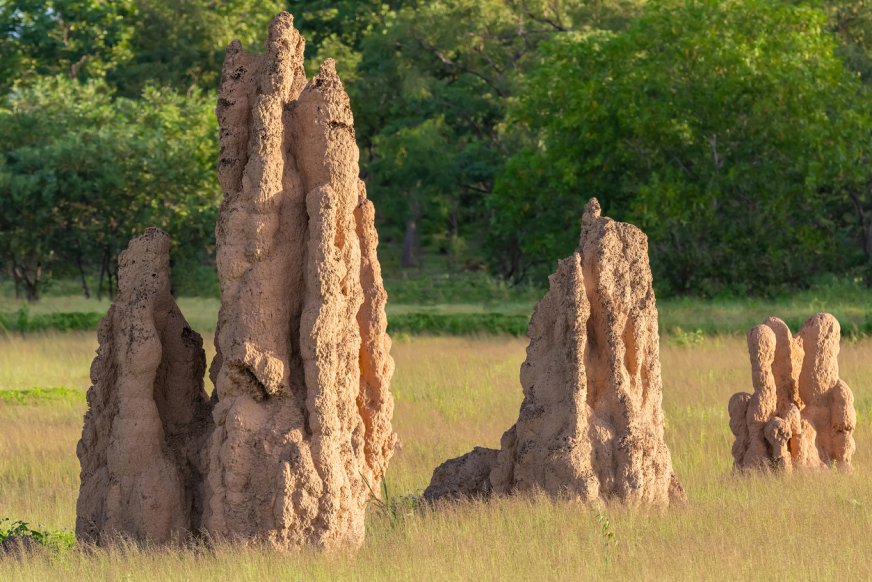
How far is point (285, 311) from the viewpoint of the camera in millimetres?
10391

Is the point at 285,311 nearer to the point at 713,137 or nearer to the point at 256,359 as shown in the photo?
the point at 256,359

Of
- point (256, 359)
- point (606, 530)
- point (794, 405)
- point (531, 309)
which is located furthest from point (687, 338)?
point (256, 359)

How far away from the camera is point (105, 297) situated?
164 ft

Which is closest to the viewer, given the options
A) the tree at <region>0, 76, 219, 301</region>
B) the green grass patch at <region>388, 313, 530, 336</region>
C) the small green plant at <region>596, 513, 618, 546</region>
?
the small green plant at <region>596, 513, 618, 546</region>

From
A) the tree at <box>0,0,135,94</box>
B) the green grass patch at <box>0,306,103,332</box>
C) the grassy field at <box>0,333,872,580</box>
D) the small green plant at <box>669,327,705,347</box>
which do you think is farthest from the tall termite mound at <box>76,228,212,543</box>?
the tree at <box>0,0,135,94</box>

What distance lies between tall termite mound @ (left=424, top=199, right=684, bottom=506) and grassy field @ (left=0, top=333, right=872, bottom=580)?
274mm

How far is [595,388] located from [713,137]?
33.6 meters

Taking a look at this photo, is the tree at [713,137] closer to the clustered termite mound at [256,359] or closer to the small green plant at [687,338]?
the small green plant at [687,338]

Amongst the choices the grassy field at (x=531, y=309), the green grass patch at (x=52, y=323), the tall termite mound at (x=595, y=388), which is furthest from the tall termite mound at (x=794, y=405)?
the green grass patch at (x=52, y=323)

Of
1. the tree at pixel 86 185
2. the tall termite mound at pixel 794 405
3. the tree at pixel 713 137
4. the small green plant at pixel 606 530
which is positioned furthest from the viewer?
the tree at pixel 86 185

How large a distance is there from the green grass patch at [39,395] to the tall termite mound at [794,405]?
10643mm

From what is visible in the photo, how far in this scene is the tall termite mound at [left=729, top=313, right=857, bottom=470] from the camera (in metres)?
13.8

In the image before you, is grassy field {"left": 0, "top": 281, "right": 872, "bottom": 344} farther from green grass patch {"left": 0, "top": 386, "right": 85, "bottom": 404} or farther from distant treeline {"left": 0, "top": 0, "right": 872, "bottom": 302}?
green grass patch {"left": 0, "top": 386, "right": 85, "bottom": 404}

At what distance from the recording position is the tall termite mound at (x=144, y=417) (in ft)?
34.8
